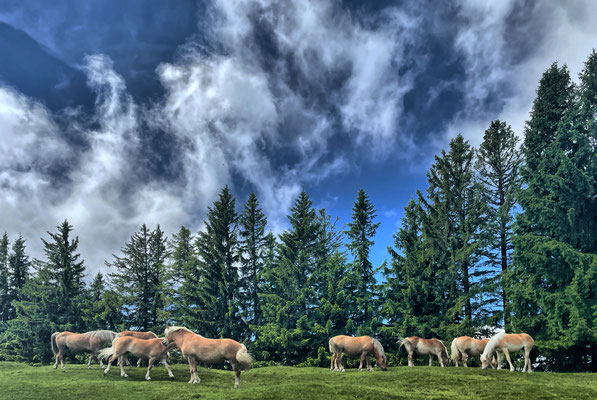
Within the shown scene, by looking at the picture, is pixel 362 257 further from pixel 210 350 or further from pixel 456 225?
pixel 210 350

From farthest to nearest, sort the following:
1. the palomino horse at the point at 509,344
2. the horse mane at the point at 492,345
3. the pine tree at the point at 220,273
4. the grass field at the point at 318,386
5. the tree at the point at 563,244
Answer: the pine tree at the point at 220,273 < the tree at the point at 563,244 < the horse mane at the point at 492,345 < the palomino horse at the point at 509,344 < the grass field at the point at 318,386

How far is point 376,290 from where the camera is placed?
30.3 m

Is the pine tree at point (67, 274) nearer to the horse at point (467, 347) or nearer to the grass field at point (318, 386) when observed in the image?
the grass field at point (318, 386)

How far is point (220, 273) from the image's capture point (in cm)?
3484

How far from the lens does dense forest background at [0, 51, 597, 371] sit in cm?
2172

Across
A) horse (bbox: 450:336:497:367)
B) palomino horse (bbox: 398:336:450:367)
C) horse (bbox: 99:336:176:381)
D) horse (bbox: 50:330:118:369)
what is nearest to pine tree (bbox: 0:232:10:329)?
horse (bbox: 50:330:118:369)

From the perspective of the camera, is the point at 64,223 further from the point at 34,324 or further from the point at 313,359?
the point at 313,359

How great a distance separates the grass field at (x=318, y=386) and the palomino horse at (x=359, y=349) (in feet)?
6.34

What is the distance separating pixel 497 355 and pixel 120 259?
113 feet

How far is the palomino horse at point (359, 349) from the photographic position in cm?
1858

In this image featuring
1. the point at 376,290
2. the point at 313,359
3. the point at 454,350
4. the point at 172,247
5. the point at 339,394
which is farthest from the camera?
the point at 172,247

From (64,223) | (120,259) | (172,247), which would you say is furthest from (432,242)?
(64,223)

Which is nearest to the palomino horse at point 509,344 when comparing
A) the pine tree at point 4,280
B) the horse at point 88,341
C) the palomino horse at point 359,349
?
the palomino horse at point 359,349

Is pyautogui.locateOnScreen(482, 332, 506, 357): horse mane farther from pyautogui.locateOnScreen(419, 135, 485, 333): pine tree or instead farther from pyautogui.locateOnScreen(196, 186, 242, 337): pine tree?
pyautogui.locateOnScreen(196, 186, 242, 337): pine tree
